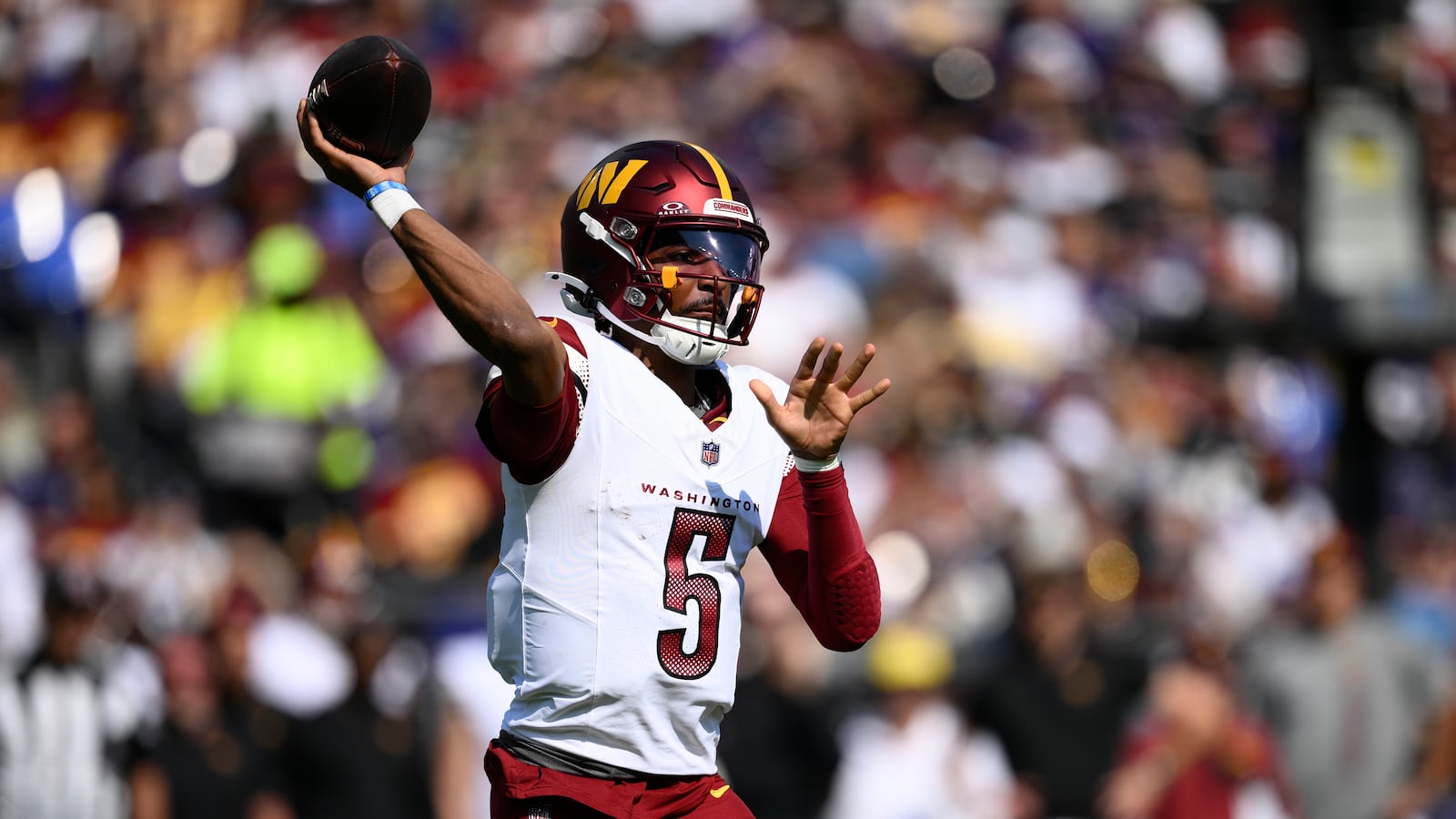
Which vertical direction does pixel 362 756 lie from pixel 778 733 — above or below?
above

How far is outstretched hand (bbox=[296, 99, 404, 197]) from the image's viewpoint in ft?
13.1

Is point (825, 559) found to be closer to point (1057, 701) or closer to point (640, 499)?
point (640, 499)

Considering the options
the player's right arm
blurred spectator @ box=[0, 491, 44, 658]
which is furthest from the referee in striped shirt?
the player's right arm

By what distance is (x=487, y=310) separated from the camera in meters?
Result: 3.79

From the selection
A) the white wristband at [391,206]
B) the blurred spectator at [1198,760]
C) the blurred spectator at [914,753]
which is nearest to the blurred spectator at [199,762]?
the blurred spectator at [914,753]

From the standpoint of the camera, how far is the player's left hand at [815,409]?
4.17m

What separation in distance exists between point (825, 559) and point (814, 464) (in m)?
0.24

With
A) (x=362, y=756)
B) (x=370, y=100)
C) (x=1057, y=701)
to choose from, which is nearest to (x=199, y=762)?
(x=362, y=756)

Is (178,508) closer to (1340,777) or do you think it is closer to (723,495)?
(1340,777)

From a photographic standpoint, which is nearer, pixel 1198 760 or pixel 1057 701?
pixel 1198 760

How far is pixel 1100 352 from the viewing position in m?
12.6

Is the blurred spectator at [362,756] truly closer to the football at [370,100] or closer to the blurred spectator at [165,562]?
the blurred spectator at [165,562]

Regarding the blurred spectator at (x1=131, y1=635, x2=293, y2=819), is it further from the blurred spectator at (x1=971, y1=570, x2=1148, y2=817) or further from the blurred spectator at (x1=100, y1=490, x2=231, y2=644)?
the blurred spectator at (x1=971, y1=570, x2=1148, y2=817)

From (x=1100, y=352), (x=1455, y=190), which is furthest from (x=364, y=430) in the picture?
(x=1455, y=190)
